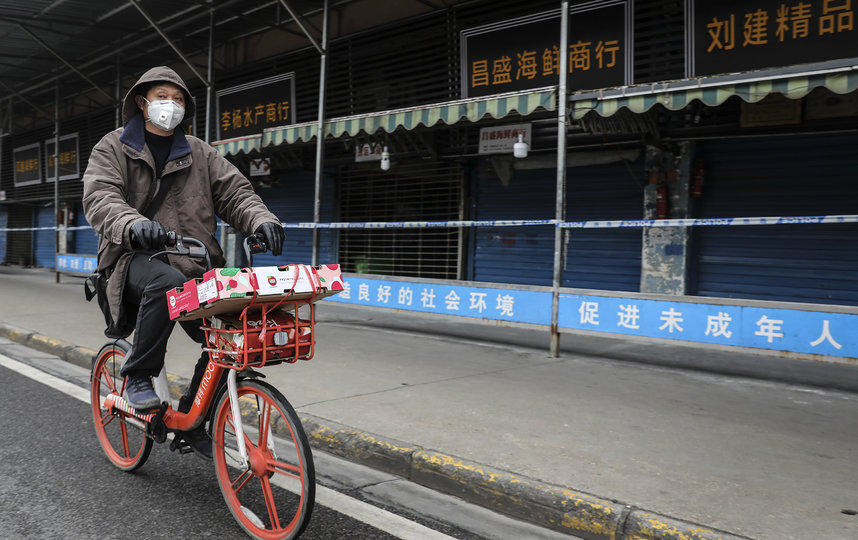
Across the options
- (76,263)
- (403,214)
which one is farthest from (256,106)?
(76,263)

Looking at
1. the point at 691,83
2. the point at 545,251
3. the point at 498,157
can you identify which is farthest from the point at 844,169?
the point at 498,157

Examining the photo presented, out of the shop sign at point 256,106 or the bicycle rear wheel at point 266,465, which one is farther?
the shop sign at point 256,106

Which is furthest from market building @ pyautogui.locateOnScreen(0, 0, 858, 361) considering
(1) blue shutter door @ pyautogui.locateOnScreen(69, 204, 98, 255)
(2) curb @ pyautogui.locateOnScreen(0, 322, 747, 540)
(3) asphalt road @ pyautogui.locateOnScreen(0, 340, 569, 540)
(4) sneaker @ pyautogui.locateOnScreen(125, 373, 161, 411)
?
(1) blue shutter door @ pyautogui.locateOnScreen(69, 204, 98, 255)

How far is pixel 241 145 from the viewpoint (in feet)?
34.8

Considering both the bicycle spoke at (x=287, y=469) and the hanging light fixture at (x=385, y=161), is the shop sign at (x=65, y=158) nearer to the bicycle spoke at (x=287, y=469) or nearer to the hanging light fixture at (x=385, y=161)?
the hanging light fixture at (x=385, y=161)

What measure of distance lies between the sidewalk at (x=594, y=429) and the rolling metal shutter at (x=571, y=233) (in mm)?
1963

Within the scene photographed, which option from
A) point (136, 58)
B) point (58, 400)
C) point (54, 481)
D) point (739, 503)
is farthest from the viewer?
point (136, 58)

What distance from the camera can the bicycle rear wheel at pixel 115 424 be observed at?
3.37 metres

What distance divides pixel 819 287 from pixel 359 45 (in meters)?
8.14

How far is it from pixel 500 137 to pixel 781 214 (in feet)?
13.0

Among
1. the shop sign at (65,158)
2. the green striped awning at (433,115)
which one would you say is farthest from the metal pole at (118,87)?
the green striped awning at (433,115)

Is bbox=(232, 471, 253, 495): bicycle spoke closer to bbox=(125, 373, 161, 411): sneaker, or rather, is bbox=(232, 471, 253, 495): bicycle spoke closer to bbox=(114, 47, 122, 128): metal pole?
bbox=(125, 373, 161, 411): sneaker

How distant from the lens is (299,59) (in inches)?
490

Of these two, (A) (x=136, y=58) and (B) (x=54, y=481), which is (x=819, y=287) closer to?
(B) (x=54, y=481)
